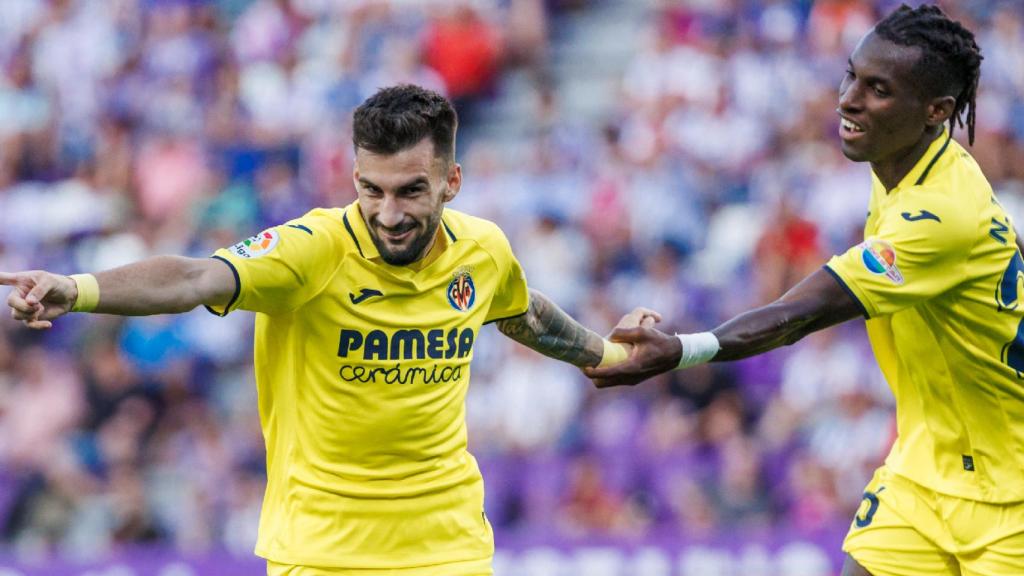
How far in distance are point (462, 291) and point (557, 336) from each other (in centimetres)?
67

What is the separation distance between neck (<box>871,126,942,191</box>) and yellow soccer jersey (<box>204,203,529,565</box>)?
1695 mm

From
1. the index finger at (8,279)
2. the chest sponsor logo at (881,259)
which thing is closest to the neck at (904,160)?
the chest sponsor logo at (881,259)

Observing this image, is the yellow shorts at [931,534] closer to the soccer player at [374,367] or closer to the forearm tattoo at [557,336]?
the forearm tattoo at [557,336]

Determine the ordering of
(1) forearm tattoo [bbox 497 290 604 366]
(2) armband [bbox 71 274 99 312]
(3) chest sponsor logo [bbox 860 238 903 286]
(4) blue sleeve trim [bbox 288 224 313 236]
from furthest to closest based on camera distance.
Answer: (1) forearm tattoo [bbox 497 290 604 366], (3) chest sponsor logo [bbox 860 238 903 286], (4) blue sleeve trim [bbox 288 224 313 236], (2) armband [bbox 71 274 99 312]

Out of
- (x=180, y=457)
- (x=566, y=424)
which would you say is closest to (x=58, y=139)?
(x=180, y=457)

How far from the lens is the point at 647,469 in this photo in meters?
12.0

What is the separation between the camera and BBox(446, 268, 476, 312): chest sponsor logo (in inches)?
248

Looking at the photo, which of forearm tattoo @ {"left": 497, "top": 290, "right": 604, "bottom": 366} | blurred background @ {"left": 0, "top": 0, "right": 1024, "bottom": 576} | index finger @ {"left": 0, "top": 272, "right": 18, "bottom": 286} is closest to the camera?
index finger @ {"left": 0, "top": 272, "right": 18, "bottom": 286}

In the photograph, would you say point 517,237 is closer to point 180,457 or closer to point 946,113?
point 180,457

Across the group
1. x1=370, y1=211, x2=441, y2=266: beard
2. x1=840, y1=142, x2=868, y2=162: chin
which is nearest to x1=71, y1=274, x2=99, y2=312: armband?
x1=370, y1=211, x2=441, y2=266: beard

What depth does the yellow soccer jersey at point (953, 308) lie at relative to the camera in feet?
20.2

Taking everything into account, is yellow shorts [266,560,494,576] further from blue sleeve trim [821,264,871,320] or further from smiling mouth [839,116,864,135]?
smiling mouth [839,116,864,135]

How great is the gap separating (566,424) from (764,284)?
5.76 ft

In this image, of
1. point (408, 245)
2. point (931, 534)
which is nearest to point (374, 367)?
point (408, 245)
